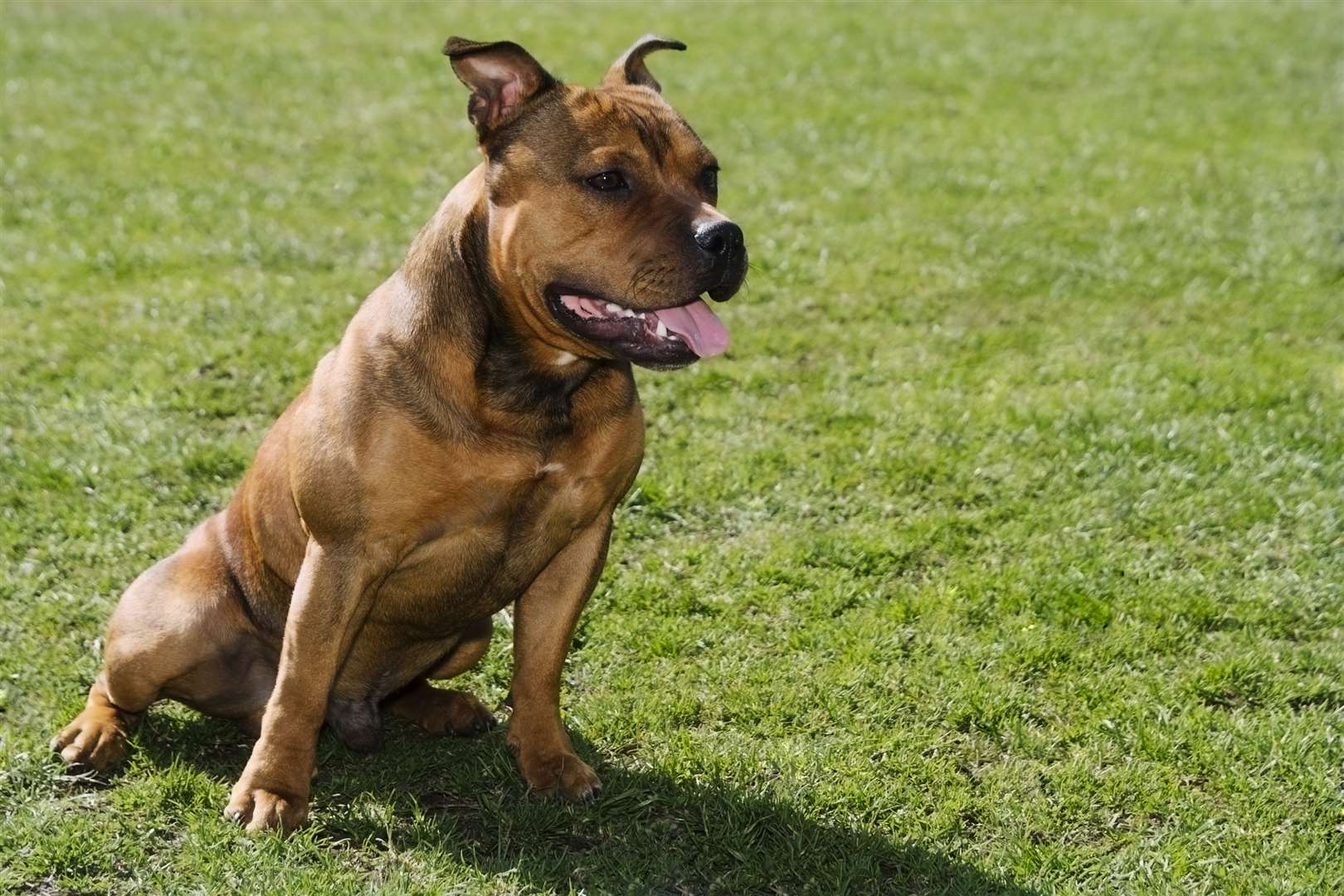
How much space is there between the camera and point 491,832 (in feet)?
15.4

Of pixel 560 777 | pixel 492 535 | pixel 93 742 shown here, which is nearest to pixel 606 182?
pixel 492 535

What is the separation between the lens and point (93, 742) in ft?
→ 16.0

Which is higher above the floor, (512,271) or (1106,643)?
(512,271)

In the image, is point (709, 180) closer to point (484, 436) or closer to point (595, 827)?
point (484, 436)

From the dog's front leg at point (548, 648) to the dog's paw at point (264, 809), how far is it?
74cm

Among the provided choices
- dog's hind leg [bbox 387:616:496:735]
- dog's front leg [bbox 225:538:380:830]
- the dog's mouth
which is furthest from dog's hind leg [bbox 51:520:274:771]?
the dog's mouth

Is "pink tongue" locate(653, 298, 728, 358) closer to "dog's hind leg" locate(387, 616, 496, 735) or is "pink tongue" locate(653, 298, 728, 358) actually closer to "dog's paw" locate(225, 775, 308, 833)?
"dog's hind leg" locate(387, 616, 496, 735)

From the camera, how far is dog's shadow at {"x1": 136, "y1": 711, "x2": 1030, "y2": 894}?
4.47 metres

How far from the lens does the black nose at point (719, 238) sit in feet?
14.1

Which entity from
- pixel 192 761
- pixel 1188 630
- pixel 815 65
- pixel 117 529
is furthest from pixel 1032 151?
pixel 192 761

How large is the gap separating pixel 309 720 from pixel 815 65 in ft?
36.7

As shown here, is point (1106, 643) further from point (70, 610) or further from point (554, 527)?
point (70, 610)

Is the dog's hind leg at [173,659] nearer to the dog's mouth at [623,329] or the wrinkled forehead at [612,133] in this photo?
the dog's mouth at [623,329]

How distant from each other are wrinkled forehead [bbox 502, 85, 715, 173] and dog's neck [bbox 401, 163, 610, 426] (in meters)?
0.25
